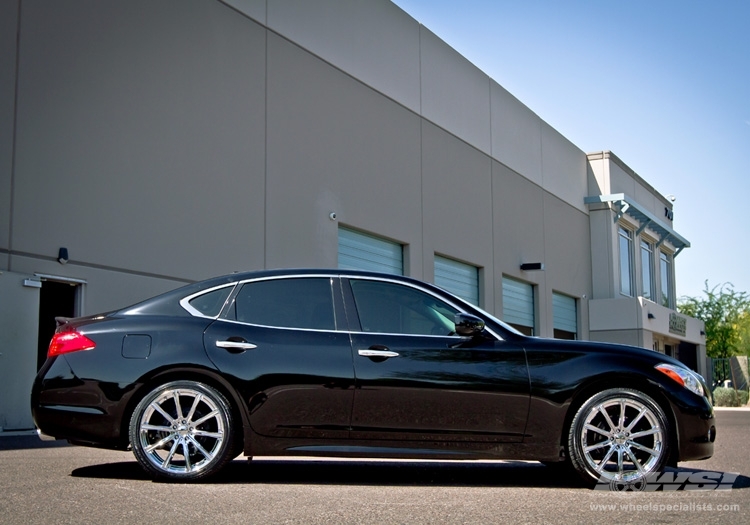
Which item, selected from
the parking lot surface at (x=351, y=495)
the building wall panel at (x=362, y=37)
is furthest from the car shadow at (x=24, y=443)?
the building wall panel at (x=362, y=37)

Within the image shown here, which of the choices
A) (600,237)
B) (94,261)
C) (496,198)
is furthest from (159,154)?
(600,237)

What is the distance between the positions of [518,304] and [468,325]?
80.5 feet

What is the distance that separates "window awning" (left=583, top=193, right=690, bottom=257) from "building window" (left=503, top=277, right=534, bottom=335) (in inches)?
304

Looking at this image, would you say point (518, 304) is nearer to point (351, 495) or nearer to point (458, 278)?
point (458, 278)

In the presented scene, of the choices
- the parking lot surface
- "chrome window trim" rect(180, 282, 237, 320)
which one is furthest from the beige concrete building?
"chrome window trim" rect(180, 282, 237, 320)

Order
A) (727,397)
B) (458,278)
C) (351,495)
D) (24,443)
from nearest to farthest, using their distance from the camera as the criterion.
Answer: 1. (351,495)
2. (24,443)
3. (458,278)
4. (727,397)

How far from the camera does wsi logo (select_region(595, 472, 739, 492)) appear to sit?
6.26 m

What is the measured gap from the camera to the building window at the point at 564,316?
3400 cm

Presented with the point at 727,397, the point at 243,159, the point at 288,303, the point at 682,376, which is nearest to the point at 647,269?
the point at 727,397

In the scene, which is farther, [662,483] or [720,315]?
[720,315]

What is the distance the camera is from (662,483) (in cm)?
648

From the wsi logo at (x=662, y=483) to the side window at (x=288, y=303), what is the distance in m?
2.19

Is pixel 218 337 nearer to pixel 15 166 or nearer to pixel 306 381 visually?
pixel 306 381

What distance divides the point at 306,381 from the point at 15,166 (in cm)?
860
